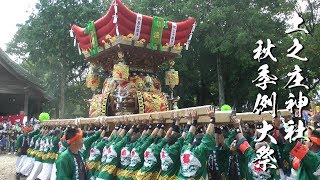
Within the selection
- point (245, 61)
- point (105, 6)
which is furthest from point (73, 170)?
point (105, 6)

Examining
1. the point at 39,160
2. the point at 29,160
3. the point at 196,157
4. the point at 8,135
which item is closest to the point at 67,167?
the point at 196,157

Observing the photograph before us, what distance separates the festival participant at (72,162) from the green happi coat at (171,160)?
92 centimetres

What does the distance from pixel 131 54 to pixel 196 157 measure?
566 cm

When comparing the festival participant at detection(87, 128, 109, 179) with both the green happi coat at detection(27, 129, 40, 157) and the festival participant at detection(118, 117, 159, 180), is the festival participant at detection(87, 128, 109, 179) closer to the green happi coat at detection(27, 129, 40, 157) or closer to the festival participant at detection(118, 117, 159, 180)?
the festival participant at detection(118, 117, 159, 180)

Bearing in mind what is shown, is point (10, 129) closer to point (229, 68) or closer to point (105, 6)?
point (105, 6)

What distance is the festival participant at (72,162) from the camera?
398 cm

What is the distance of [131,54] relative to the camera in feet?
30.7

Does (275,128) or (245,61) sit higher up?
(245,61)

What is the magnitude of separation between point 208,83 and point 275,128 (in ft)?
51.0

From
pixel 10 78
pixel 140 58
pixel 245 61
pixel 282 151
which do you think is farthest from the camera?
pixel 10 78

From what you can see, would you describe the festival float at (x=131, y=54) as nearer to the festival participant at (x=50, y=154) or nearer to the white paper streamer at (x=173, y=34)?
the white paper streamer at (x=173, y=34)

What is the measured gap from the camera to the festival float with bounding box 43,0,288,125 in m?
8.72

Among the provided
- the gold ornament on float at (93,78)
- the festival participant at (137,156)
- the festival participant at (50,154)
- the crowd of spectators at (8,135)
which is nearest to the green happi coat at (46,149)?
the festival participant at (50,154)

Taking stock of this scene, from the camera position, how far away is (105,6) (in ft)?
69.5
